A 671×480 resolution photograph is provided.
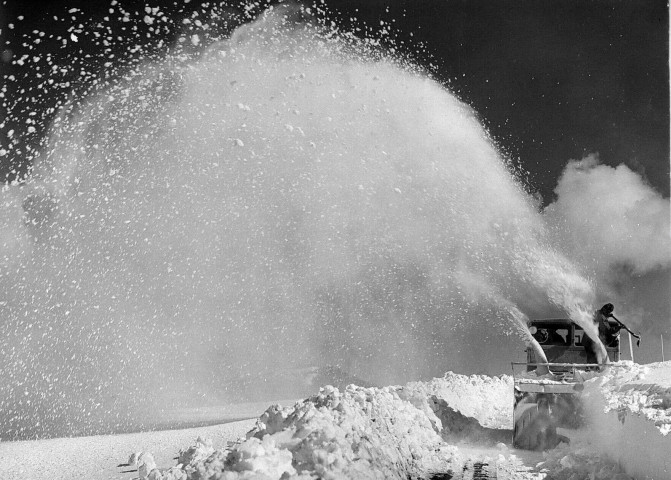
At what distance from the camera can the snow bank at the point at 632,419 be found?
712 cm

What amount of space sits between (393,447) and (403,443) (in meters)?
0.82

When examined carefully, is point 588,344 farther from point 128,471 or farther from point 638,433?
point 128,471

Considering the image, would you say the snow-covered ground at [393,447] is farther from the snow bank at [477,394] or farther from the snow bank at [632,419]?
the snow bank at [477,394]

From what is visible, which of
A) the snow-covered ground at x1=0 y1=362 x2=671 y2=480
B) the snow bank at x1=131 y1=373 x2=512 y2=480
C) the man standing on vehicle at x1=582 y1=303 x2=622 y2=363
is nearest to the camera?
the snow bank at x1=131 y1=373 x2=512 y2=480

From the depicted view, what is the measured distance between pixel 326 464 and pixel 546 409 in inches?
286

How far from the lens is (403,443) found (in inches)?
372

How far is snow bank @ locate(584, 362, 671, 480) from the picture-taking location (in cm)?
712

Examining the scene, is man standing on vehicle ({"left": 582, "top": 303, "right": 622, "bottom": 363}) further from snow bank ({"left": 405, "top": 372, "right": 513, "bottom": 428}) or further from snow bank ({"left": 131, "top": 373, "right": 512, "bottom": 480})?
snow bank ({"left": 405, "top": 372, "right": 513, "bottom": 428})

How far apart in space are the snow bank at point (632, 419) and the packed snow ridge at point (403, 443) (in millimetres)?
20

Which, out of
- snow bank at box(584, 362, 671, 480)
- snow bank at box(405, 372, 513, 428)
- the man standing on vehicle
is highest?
the man standing on vehicle

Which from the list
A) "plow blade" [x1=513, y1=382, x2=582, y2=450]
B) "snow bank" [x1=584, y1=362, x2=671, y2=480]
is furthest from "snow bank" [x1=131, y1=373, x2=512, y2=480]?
"snow bank" [x1=584, y1=362, x2=671, y2=480]

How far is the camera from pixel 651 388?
8.40 meters

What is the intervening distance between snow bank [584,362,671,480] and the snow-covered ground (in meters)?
0.02

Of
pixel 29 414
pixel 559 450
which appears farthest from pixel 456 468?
pixel 29 414
